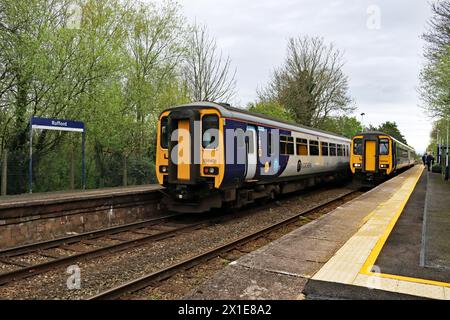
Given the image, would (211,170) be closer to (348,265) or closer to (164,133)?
(164,133)

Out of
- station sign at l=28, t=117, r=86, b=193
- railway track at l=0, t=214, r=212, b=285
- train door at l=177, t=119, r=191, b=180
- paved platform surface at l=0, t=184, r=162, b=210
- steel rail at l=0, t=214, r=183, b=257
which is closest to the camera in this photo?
railway track at l=0, t=214, r=212, b=285

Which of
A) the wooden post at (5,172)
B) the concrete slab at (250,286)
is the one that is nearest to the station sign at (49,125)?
the wooden post at (5,172)

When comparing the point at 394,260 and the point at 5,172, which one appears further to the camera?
the point at 5,172

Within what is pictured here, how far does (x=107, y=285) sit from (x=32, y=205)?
3.80 meters

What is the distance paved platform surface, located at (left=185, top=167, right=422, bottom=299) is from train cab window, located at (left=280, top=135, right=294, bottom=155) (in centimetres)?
455

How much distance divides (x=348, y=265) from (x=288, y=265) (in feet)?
2.78

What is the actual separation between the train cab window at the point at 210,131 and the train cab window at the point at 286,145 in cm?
378

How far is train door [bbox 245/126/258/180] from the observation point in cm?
1036

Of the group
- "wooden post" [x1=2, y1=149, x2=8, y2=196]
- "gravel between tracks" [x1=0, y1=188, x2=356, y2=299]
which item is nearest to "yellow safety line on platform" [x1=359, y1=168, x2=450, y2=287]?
"gravel between tracks" [x1=0, y1=188, x2=356, y2=299]

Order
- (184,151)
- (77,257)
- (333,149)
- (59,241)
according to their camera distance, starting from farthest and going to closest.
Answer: (333,149)
(184,151)
(59,241)
(77,257)

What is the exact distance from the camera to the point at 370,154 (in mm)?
19828

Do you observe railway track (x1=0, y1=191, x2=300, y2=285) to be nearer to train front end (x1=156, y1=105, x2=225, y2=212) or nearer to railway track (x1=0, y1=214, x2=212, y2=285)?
railway track (x1=0, y1=214, x2=212, y2=285)

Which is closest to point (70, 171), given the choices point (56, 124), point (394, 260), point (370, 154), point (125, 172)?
point (56, 124)
